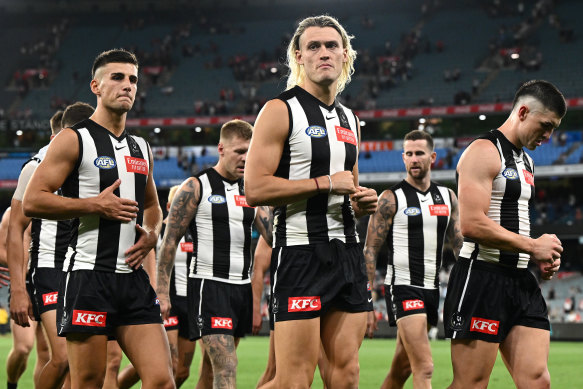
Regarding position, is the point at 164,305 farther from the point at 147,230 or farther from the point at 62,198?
the point at 62,198

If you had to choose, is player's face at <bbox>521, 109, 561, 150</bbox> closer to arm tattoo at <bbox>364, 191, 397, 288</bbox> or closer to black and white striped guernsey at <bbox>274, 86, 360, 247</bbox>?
black and white striped guernsey at <bbox>274, 86, 360, 247</bbox>

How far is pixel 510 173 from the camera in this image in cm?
529

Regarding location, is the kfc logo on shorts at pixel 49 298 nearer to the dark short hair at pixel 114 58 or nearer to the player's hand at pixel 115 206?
the player's hand at pixel 115 206

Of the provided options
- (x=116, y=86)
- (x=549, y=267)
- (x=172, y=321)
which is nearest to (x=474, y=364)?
(x=549, y=267)

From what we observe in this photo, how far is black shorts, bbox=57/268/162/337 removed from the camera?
4.95 metres

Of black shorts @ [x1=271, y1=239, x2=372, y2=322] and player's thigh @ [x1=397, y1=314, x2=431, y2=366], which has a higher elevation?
black shorts @ [x1=271, y1=239, x2=372, y2=322]

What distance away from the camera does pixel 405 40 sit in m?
44.3

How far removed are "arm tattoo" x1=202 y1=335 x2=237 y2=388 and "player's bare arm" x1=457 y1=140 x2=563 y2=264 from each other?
2.31 metres

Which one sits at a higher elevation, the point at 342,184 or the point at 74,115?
the point at 74,115

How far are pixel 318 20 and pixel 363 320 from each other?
1710mm

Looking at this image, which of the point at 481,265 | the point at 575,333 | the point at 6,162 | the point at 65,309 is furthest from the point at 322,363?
the point at 6,162

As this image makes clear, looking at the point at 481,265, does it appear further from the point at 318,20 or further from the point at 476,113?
the point at 476,113

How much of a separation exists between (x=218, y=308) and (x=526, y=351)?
2659mm

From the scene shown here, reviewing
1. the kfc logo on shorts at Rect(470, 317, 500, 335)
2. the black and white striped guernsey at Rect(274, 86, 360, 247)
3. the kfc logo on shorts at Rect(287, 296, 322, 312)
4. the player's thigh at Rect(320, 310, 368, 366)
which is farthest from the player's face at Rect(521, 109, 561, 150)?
the kfc logo on shorts at Rect(287, 296, 322, 312)
